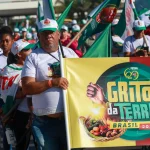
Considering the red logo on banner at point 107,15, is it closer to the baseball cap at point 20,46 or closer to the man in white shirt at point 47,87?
the baseball cap at point 20,46

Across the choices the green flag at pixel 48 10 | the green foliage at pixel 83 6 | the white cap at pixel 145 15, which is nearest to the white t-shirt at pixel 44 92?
the green flag at pixel 48 10

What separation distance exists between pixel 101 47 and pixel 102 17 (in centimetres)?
158

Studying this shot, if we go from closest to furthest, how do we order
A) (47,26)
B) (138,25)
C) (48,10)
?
(47,26) < (48,10) < (138,25)

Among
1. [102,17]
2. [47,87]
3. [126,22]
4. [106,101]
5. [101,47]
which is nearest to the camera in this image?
[47,87]

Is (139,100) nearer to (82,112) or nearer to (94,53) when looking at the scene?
(82,112)

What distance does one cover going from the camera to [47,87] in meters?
5.72

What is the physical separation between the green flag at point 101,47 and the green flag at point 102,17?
1.32 metres

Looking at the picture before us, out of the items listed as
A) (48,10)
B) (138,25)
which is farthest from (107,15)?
(138,25)

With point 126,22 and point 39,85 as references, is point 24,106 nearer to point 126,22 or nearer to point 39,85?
point 39,85

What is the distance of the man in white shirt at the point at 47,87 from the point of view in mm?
5797

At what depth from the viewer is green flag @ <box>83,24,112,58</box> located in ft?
23.0

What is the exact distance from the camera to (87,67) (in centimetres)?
606

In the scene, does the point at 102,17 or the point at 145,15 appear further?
the point at 145,15

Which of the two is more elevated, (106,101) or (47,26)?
(47,26)
